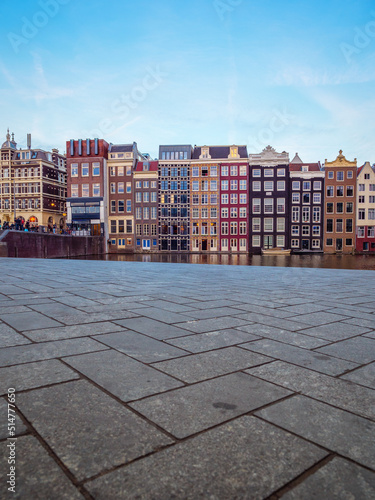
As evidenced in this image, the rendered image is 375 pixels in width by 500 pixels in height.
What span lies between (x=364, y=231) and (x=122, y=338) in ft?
186

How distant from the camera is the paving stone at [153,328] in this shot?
323cm

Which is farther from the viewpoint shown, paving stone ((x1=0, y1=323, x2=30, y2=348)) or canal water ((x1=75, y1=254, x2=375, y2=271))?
canal water ((x1=75, y1=254, x2=375, y2=271))

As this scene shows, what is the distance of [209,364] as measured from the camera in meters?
2.48

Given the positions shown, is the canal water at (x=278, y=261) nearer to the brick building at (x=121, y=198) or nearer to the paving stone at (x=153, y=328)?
the brick building at (x=121, y=198)

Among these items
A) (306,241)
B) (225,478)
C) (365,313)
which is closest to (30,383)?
(225,478)

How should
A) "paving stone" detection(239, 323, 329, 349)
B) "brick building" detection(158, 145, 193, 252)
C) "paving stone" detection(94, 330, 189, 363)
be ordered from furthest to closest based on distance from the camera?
1. "brick building" detection(158, 145, 193, 252)
2. "paving stone" detection(239, 323, 329, 349)
3. "paving stone" detection(94, 330, 189, 363)

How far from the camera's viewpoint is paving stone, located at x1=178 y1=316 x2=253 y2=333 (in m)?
3.48

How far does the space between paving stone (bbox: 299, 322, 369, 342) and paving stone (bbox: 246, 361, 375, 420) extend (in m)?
0.98

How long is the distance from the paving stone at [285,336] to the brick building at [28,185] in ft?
183

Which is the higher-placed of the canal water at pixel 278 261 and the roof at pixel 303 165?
the roof at pixel 303 165

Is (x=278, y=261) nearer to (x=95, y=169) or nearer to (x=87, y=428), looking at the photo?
(x=87, y=428)

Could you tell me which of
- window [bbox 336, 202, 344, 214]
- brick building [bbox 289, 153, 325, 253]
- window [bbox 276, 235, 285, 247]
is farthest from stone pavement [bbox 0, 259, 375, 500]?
window [bbox 336, 202, 344, 214]

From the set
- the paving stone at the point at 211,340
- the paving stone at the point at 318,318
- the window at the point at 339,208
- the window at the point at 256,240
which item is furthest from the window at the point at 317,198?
the paving stone at the point at 211,340

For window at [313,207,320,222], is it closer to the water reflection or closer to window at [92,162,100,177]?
the water reflection
